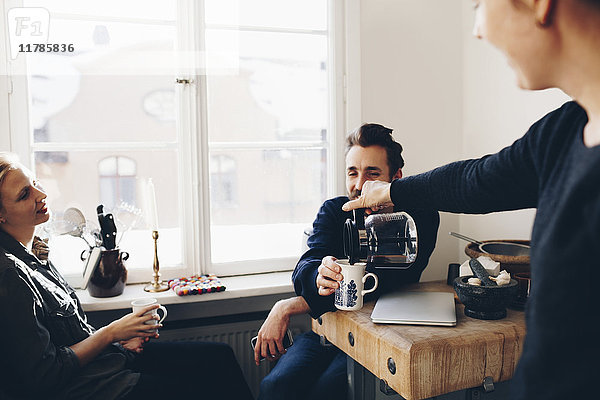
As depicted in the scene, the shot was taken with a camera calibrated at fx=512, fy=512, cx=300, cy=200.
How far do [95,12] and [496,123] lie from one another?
6.06 feet

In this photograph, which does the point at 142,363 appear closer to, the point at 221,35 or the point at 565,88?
the point at 221,35

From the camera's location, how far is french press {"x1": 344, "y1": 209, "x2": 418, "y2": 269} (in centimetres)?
153

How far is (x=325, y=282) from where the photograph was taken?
1.63 meters

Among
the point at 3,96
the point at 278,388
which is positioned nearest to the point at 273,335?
the point at 278,388

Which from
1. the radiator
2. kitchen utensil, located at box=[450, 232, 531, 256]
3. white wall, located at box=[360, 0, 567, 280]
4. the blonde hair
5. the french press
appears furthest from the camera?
white wall, located at box=[360, 0, 567, 280]

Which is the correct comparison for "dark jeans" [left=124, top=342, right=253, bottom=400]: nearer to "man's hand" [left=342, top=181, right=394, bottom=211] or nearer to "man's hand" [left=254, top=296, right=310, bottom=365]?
"man's hand" [left=254, top=296, right=310, bottom=365]

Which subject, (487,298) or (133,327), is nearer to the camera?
(487,298)

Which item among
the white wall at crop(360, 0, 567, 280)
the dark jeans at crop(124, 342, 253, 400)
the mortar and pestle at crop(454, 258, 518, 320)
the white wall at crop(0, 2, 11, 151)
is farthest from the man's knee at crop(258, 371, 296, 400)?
the white wall at crop(0, 2, 11, 151)

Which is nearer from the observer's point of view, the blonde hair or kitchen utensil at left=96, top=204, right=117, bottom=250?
the blonde hair

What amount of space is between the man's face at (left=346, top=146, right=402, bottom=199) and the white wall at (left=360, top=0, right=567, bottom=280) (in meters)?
0.53

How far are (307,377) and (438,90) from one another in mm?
1544

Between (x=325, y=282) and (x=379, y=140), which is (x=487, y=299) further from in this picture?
(x=379, y=140)

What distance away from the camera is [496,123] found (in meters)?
2.40

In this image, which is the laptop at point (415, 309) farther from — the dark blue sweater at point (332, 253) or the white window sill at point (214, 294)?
the white window sill at point (214, 294)
